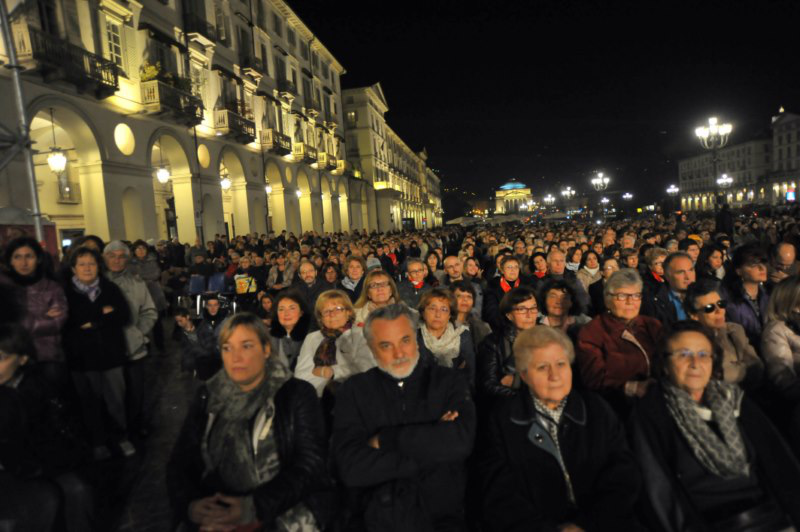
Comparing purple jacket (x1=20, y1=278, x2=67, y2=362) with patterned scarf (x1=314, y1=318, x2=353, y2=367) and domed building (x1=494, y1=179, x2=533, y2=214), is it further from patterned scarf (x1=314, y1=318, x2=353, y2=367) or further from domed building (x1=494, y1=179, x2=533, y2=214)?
domed building (x1=494, y1=179, x2=533, y2=214)

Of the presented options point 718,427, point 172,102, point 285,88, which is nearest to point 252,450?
point 718,427

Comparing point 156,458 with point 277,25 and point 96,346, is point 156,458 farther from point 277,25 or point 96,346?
point 277,25

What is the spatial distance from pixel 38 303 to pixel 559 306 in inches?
191

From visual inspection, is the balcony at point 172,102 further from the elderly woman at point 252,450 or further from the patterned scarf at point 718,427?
the patterned scarf at point 718,427

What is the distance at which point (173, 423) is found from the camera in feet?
18.9

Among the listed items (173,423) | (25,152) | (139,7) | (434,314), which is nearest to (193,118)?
(139,7)

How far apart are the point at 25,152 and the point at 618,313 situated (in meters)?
8.92

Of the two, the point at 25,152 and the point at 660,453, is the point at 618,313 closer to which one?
the point at 660,453

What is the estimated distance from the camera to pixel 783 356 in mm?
3625

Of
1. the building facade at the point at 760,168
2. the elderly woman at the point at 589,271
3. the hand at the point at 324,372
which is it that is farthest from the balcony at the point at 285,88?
the building facade at the point at 760,168

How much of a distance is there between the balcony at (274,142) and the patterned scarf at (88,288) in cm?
2581

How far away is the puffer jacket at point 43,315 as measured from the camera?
4469mm

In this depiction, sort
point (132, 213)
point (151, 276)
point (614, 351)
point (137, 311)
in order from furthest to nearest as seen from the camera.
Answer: point (132, 213) → point (151, 276) → point (137, 311) → point (614, 351)

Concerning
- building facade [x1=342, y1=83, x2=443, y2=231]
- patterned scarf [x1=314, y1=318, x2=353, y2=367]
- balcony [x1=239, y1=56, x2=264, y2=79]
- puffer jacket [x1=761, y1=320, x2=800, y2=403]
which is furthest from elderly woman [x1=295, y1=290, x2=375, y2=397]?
building facade [x1=342, y1=83, x2=443, y2=231]
